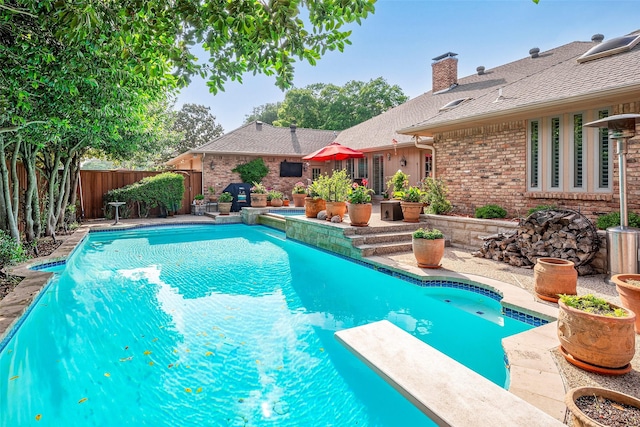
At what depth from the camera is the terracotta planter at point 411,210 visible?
27.6ft

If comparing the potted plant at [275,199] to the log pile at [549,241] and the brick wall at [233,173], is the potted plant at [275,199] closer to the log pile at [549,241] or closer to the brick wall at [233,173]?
the brick wall at [233,173]

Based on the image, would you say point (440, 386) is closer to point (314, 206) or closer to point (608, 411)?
point (608, 411)

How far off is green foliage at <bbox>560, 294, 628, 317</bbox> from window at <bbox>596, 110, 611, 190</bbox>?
4.21 m

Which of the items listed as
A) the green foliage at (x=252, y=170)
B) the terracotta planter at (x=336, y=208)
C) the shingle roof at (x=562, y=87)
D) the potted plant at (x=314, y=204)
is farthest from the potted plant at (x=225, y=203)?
the shingle roof at (x=562, y=87)

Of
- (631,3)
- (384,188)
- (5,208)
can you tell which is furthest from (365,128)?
(5,208)

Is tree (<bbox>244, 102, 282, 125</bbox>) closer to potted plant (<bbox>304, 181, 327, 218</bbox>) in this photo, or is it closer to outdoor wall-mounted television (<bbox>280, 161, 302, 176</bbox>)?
outdoor wall-mounted television (<bbox>280, 161, 302, 176</bbox>)

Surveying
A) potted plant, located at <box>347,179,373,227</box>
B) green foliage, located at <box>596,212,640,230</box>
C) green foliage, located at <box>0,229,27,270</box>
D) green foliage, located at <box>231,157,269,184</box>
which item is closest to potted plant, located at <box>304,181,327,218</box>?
potted plant, located at <box>347,179,373,227</box>

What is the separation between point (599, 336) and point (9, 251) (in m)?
8.45

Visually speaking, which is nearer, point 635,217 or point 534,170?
point 635,217

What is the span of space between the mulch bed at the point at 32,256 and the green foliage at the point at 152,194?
452cm

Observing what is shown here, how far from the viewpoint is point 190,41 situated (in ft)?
9.21

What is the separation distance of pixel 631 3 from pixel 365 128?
34.8 ft

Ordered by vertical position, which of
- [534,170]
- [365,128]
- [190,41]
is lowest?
[534,170]

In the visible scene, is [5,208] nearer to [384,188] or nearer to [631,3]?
[384,188]
